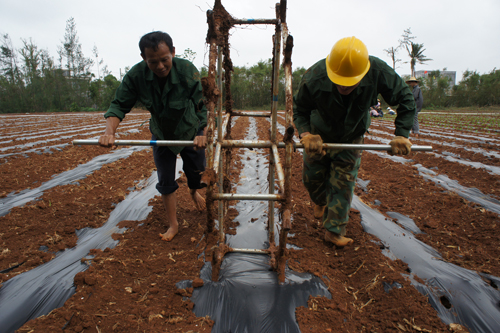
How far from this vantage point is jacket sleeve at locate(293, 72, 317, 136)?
89.0 inches

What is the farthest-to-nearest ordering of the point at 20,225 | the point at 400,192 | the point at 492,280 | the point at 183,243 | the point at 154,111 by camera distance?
the point at 400,192, the point at 20,225, the point at 183,243, the point at 154,111, the point at 492,280

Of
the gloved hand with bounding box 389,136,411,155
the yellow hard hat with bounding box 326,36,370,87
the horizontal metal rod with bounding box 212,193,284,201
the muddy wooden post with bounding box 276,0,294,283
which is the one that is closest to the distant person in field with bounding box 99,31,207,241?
the horizontal metal rod with bounding box 212,193,284,201

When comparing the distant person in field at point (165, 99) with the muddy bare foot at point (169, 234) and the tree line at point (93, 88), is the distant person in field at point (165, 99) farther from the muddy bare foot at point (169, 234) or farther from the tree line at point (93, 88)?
the tree line at point (93, 88)

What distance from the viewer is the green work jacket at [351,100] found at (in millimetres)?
2057

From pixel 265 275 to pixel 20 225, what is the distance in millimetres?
2543

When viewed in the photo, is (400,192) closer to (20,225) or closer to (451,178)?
(451,178)

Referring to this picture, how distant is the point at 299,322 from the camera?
1.56 m

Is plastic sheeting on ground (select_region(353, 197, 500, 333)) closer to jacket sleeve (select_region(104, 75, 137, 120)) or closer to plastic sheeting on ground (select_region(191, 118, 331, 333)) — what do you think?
plastic sheeting on ground (select_region(191, 118, 331, 333))

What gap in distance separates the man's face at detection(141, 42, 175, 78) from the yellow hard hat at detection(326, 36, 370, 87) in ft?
3.87

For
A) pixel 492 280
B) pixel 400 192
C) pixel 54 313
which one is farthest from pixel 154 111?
pixel 400 192

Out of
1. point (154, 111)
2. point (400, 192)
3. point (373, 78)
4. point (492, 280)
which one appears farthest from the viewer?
point (400, 192)

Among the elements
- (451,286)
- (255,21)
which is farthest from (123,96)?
(451,286)

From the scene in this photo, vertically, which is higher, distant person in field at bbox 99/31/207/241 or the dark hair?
the dark hair

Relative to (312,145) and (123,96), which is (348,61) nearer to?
(312,145)
